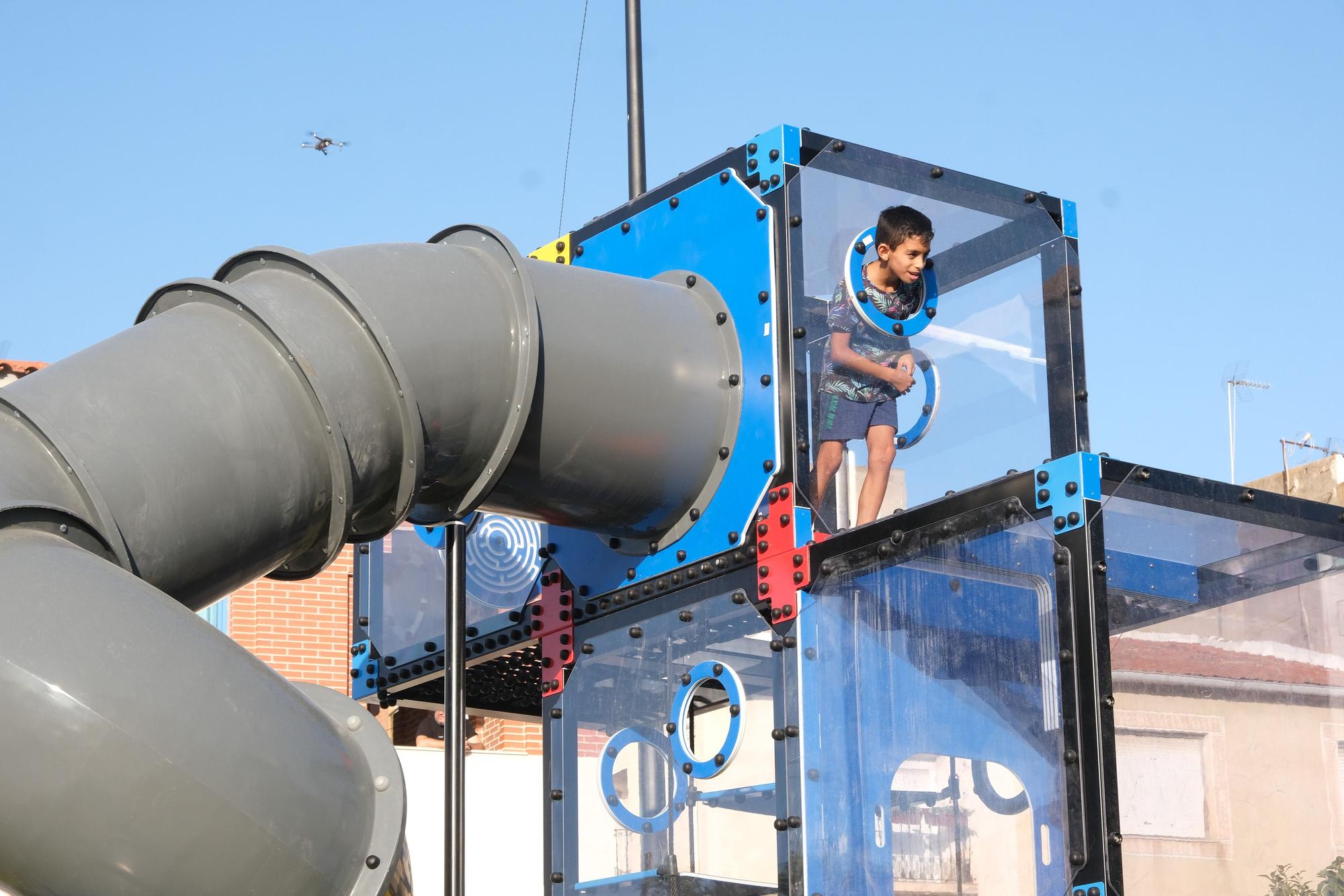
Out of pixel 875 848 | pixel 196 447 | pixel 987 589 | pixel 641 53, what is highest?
pixel 641 53

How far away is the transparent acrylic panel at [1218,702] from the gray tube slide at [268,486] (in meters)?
1.81

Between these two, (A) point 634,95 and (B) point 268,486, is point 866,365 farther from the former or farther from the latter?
(A) point 634,95

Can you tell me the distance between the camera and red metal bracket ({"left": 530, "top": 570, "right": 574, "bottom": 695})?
669 centimetres

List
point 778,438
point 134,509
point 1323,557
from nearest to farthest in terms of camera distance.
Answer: point 134,509 → point 1323,557 → point 778,438

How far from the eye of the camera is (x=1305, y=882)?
474cm

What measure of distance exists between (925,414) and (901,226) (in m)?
0.66

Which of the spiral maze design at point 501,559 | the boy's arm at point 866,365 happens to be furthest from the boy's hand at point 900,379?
the spiral maze design at point 501,559

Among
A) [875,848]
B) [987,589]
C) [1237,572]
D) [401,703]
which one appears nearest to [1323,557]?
[1237,572]

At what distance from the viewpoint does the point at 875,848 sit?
17.1 feet

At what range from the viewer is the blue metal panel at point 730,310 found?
605 centimetres

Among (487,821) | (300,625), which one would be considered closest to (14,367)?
(300,625)

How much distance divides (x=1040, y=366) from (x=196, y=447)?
114 inches

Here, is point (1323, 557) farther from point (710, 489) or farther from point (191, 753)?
point (191, 753)

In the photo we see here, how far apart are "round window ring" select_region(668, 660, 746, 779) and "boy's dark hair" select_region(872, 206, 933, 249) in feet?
5.16
